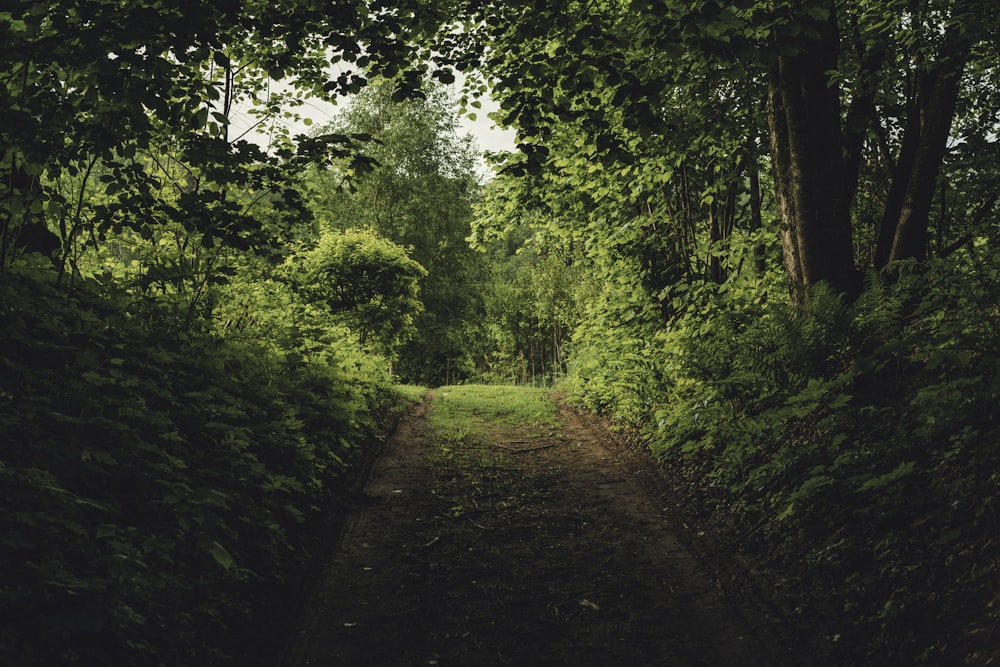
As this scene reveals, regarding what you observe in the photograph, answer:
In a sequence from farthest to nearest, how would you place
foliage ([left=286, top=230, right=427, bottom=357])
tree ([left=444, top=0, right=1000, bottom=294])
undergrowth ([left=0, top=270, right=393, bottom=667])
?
foliage ([left=286, top=230, right=427, bottom=357]) → tree ([left=444, top=0, right=1000, bottom=294]) → undergrowth ([left=0, top=270, right=393, bottom=667])

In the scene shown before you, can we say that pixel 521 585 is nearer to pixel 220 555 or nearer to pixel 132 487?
pixel 220 555

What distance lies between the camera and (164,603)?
3621 mm

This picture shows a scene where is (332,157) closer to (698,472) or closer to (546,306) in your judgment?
(698,472)

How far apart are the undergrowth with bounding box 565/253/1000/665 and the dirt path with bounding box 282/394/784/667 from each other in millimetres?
620

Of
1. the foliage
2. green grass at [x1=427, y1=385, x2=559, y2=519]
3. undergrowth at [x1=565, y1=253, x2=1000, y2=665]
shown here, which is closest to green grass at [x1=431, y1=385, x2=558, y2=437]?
green grass at [x1=427, y1=385, x2=559, y2=519]

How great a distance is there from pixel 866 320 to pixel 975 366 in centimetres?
110

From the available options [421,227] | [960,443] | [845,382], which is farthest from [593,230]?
[421,227]

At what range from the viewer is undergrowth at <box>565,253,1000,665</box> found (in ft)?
11.9

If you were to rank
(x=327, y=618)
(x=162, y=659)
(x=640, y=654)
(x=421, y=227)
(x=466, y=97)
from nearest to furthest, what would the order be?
(x=162, y=659) < (x=640, y=654) < (x=327, y=618) < (x=466, y=97) < (x=421, y=227)

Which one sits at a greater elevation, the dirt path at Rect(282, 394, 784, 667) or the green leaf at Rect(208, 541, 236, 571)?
the green leaf at Rect(208, 541, 236, 571)

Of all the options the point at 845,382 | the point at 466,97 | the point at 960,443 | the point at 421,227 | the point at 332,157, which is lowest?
the point at 960,443

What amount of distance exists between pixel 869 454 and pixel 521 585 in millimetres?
2850

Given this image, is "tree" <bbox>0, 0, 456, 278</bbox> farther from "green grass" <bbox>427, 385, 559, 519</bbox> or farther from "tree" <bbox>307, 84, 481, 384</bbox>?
"tree" <bbox>307, 84, 481, 384</bbox>

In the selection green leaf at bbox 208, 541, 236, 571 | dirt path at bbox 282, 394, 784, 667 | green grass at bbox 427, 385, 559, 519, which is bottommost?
dirt path at bbox 282, 394, 784, 667
